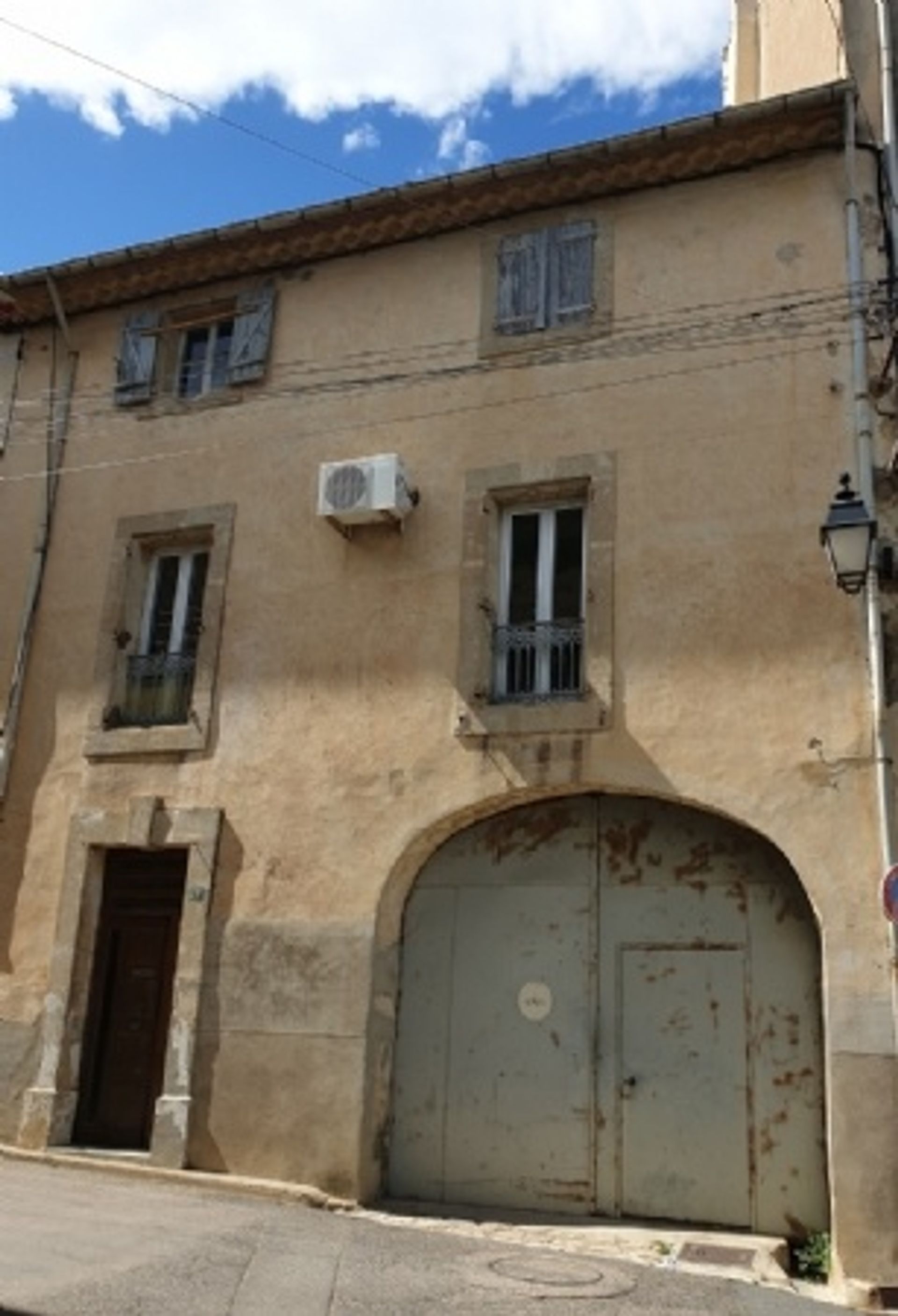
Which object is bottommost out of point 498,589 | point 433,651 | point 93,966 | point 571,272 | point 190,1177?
point 190,1177

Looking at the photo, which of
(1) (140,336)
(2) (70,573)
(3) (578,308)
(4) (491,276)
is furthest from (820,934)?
(1) (140,336)

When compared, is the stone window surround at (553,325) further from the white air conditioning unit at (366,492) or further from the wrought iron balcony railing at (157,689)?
the wrought iron balcony railing at (157,689)

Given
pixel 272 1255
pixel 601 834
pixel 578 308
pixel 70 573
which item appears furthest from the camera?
pixel 70 573

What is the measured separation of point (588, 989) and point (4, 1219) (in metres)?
4.00

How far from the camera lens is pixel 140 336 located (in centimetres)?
1104

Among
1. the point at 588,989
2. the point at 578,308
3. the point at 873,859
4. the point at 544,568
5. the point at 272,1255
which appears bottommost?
the point at 272,1255

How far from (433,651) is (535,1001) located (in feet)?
8.86

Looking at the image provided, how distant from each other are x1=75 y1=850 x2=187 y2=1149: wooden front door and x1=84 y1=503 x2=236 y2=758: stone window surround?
930mm

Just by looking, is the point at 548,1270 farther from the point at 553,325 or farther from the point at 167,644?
the point at 553,325

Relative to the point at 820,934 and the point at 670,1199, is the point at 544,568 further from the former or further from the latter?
the point at 670,1199

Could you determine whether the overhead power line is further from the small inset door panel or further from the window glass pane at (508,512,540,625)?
the small inset door panel

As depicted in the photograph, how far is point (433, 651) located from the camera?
29.3 ft

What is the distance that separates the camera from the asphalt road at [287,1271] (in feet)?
17.4

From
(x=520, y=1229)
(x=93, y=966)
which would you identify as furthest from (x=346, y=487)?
(x=520, y=1229)
